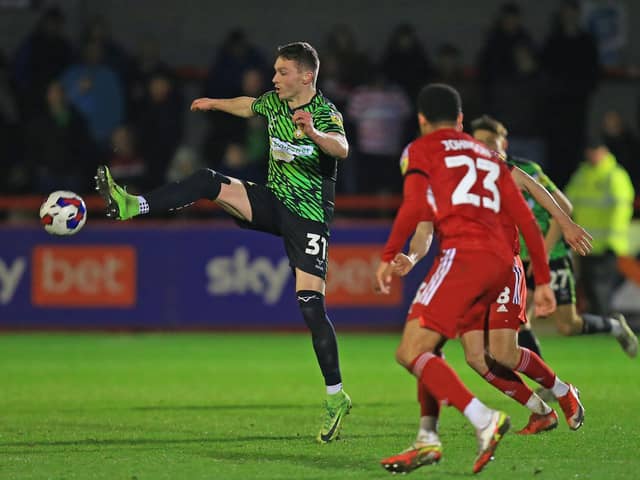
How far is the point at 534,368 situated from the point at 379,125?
29.0 ft

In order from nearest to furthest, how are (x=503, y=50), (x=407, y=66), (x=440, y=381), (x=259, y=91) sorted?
(x=440, y=381), (x=259, y=91), (x=407, y=66), (x=503, y=50)

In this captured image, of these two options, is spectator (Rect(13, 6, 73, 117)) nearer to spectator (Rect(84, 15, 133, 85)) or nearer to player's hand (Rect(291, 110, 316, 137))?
spectator (Rect(84, 15, 133, 85))

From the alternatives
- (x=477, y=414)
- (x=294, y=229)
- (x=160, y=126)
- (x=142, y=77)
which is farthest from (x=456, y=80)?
(x=477, y=414)

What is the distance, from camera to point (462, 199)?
6.55 metres

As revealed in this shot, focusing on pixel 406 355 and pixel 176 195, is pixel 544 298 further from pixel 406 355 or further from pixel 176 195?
pixel 176 195

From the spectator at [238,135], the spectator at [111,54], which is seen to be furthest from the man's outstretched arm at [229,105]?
the spectator at [111,54]

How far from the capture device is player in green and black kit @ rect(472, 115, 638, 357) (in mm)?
9188

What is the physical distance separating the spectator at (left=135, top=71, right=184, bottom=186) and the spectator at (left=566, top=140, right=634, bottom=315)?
5023 millimetres

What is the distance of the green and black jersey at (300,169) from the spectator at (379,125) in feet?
26.3

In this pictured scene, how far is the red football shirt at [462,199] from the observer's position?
258 inches

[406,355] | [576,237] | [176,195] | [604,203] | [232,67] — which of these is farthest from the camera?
[232,67]

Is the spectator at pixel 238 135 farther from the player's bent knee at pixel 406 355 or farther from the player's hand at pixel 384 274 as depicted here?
the player's bent knee at pixel 406 355

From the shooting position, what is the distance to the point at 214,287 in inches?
623

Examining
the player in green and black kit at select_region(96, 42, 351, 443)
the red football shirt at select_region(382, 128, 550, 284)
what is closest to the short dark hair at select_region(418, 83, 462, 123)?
the red football shirt at select_region(382, 128, 550, 284)
